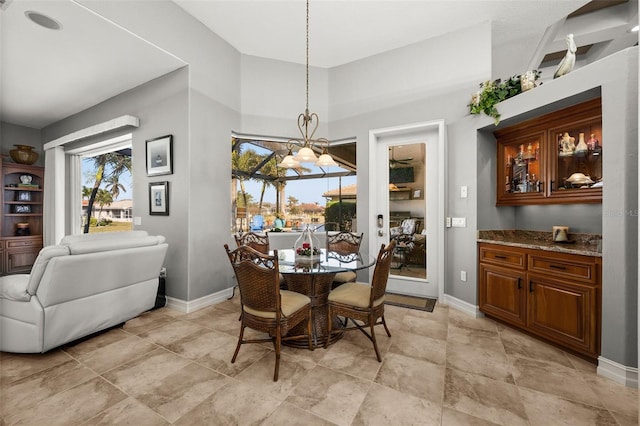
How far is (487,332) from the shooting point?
260 centimetres

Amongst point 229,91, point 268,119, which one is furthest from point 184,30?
point 268,119

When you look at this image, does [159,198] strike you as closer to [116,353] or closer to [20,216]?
[116,353]

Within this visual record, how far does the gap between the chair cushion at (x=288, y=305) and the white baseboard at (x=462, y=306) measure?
2051mm

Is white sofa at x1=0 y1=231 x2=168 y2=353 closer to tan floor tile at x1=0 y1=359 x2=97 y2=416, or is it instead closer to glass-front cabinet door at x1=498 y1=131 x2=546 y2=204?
tan floor tile at x1=0 y1=359 x2=97 y2=416

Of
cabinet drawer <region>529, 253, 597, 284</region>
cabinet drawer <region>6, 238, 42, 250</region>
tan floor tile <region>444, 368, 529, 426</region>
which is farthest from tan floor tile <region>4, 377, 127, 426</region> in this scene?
cabinet drawer <region>6, 238, 42, 250</region>

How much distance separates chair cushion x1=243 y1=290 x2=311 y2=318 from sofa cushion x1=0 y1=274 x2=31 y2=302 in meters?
1.77

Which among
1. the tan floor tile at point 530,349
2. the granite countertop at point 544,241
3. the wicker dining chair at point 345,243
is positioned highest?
the granite countertop at point 544,241

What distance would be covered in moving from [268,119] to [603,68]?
11.8 feet

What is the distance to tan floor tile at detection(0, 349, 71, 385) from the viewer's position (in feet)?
6.20

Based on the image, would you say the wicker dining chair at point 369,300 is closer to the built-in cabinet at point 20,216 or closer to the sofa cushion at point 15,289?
the sofa cushion at point 15,289

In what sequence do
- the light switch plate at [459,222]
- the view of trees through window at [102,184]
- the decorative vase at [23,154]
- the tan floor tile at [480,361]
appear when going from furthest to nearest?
Result: the view of trees through window at [102,184]
the decorative vase at [23,154]
the light switch plate at [459,222]
the tan floor tile at [480,361]

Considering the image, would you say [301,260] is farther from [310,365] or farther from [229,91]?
[229,91]

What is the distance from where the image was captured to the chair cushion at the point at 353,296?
2.17 metres

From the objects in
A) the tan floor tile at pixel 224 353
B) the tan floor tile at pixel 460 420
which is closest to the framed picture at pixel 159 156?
the tan floor tile at pixel 224 353
